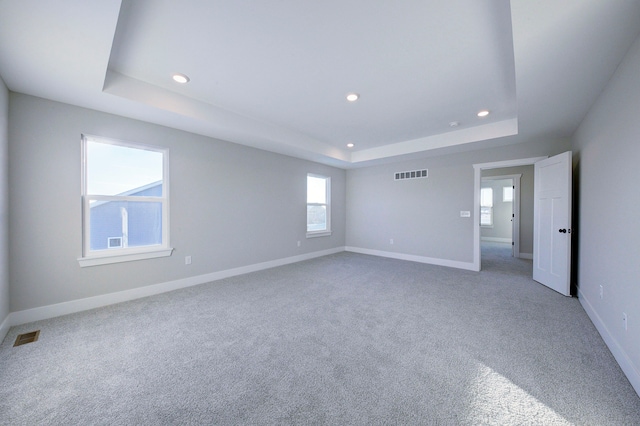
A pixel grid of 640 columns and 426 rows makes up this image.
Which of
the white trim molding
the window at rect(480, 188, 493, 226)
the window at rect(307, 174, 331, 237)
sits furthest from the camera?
the window at rect(480, 188, 493, 226)

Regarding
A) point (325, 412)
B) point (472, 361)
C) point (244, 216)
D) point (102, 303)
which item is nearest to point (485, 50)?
point (472, 361)

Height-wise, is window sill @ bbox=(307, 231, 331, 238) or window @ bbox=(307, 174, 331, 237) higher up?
window @ bbox=(307, 174, 331, 237)

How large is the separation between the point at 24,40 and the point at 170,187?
1.95 metres

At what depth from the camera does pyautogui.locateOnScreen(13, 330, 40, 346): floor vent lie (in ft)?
6.89

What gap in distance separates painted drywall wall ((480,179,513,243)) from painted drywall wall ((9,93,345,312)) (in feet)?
23.7

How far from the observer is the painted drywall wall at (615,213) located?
167cm

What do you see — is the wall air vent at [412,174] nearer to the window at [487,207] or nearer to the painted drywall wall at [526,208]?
the painted drywall wall at [526,208]

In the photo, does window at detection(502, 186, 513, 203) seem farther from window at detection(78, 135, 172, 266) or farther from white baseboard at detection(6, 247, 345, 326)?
window at detection(78, 135, 172, 266)

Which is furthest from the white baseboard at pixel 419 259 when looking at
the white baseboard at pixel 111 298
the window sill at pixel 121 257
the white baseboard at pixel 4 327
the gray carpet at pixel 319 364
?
the white baseboard at pixel 4 327

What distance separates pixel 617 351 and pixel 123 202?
5.27m

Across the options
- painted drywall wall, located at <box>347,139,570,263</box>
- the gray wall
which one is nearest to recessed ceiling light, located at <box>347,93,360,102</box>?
painted drywall wall, located at <box>347,139,570,263</box>

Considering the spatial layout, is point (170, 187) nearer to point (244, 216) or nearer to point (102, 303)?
point (244, 216)

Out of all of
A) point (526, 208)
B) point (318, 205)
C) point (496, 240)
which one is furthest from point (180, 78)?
point (496, 240)

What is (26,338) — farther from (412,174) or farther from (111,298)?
(412,174)
